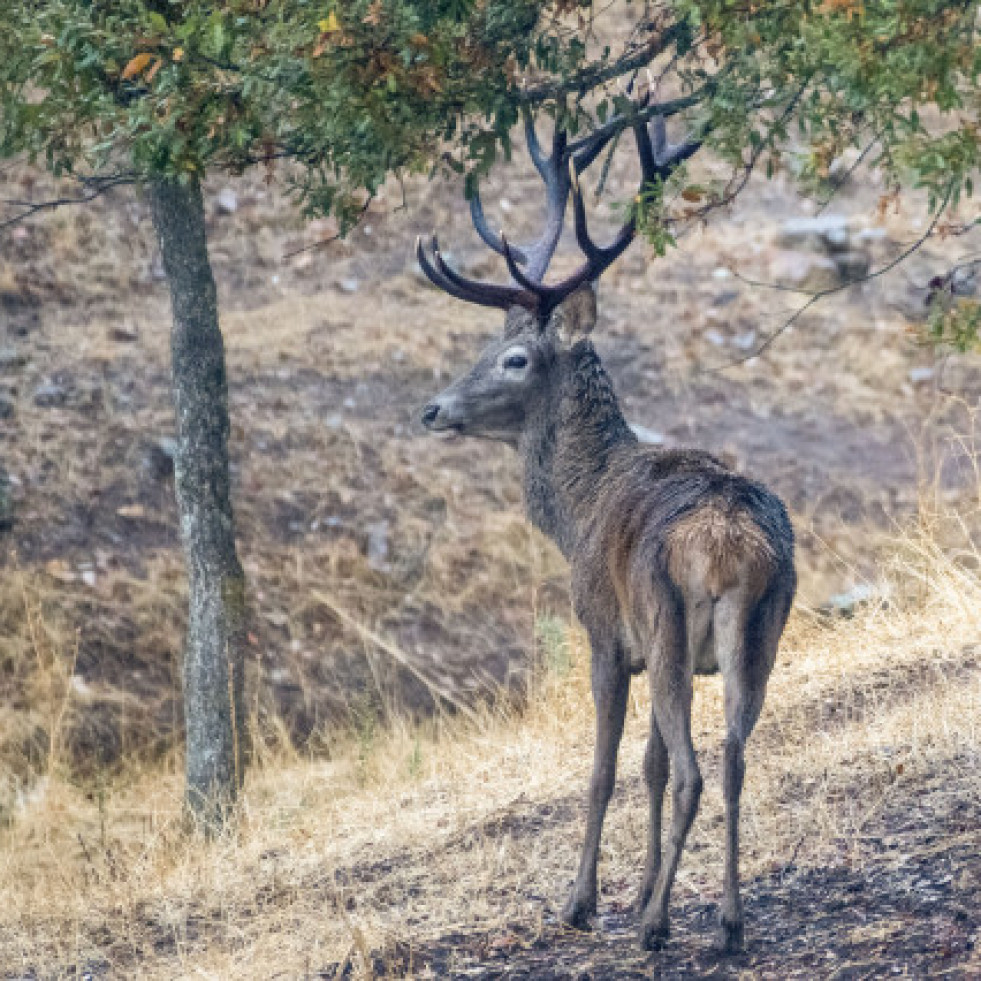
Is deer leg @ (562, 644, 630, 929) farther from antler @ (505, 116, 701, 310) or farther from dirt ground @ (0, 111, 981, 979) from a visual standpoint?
antler @ (505, 116, 701, 310)

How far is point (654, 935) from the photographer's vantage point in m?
5.89

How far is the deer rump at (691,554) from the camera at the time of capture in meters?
5.62

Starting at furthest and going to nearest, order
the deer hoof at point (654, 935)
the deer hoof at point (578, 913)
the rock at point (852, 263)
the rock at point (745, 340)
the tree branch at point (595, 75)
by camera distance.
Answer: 1. the rock at point (852, 263)
2. the rock at point (745, 340)
3. the deer hoof at point (578, 913)
4. the tree branch at point (595, 75)
5. the deer hoof at point (654, 935)

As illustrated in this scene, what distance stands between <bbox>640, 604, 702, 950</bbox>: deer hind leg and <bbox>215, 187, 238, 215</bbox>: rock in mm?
11968

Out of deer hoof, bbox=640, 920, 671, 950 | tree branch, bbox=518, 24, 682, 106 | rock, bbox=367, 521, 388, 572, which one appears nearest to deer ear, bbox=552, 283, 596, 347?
tree branch, bbox=518, 24, 682, 106

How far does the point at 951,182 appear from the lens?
455cm

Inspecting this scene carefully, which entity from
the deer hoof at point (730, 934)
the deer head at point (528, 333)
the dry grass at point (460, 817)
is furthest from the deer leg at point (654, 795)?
the deer head at point (528, 333)

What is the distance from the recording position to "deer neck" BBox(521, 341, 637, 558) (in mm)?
7047

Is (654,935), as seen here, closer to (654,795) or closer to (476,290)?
(654,795)

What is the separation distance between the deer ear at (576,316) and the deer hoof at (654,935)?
8.38 feet

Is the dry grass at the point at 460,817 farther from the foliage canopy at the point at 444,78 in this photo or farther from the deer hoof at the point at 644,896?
the foliage canopy at the point at 444,78

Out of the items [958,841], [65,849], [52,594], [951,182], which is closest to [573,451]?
[958,841]

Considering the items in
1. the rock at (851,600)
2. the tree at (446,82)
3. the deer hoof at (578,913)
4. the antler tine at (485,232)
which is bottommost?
the rock at (851,600)

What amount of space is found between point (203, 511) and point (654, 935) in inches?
144
